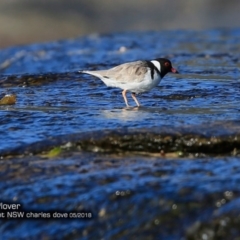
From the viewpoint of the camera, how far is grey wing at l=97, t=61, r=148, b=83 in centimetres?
1127

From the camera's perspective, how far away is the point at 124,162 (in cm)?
732

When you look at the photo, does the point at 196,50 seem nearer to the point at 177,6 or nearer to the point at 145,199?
the point at 145,199

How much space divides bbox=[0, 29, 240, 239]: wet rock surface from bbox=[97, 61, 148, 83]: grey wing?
361 mm

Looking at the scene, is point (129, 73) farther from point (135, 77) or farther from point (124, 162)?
point (124, 162)

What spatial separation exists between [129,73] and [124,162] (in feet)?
13.7

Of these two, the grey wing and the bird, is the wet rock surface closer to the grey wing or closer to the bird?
the bird

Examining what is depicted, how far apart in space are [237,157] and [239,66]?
8.20 meters

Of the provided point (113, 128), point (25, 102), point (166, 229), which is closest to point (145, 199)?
point (166, 229)

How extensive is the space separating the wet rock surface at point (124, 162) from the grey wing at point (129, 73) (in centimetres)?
36

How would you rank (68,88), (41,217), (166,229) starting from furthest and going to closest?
(68,88), (41,217), (166,229)

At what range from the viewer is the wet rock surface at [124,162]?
6117mm

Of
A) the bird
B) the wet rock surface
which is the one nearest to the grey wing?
the bird

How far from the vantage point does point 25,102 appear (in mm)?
11305

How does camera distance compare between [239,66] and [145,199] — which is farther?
[239,66]
